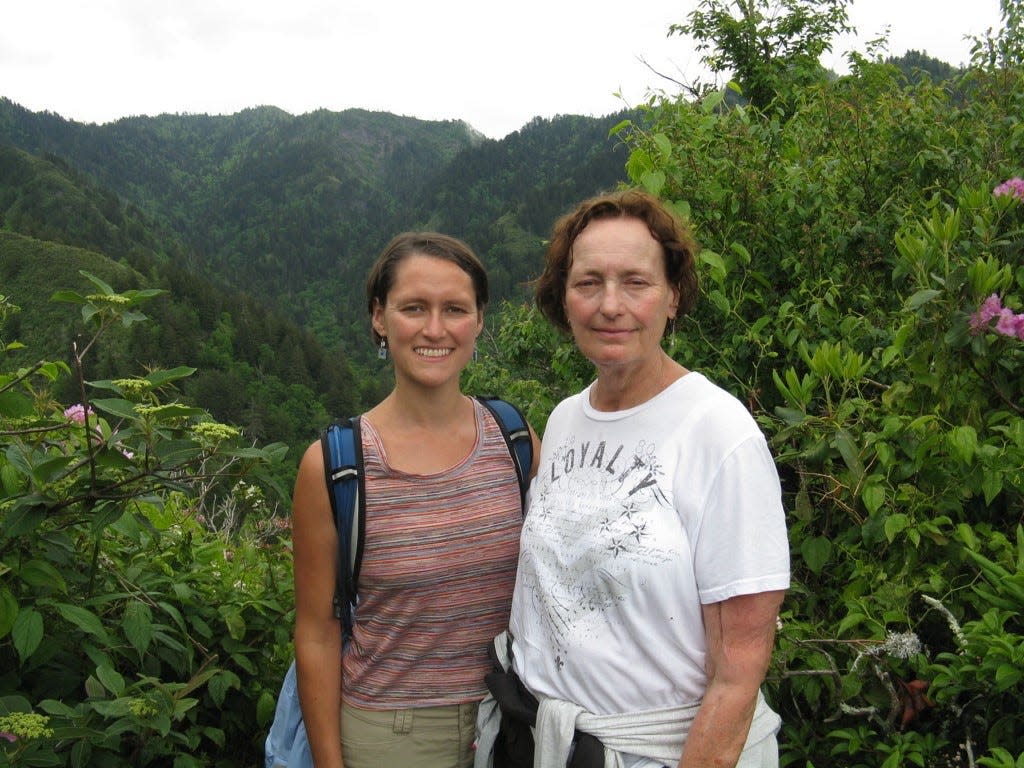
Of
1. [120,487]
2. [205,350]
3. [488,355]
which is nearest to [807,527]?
[120,487]

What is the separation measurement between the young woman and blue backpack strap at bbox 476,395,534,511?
0.16ft

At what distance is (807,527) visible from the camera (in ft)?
6.51

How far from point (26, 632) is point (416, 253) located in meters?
1.13

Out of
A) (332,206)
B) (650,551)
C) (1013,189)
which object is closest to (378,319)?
(650,551)

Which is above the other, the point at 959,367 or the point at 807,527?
the point at 959,367

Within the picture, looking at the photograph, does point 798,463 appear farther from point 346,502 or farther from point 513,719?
point 346,502

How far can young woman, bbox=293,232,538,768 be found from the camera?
1717 mm

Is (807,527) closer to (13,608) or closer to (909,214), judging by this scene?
(909,214)

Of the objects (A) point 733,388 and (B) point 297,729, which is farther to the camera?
(A) point 733,388

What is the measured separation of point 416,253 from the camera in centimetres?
184

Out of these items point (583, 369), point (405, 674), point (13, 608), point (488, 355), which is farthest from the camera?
point (488, 355)

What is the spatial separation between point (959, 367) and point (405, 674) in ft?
4.55

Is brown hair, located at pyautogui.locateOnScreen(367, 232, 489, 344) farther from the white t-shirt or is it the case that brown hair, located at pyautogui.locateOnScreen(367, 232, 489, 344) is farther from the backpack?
the white t-shirt

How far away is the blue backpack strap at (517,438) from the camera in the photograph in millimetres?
1894
